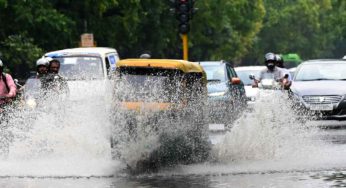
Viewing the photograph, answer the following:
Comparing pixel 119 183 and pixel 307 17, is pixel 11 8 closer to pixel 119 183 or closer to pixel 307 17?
pixel 119 183

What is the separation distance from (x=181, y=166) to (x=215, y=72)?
1214 centimetres

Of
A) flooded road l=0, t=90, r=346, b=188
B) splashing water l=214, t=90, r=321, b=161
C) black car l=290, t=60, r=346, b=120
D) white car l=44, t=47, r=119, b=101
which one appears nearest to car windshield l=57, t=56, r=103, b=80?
white car l=44, t=47, r=119, b=101

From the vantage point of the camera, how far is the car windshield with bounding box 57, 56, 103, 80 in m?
23.3

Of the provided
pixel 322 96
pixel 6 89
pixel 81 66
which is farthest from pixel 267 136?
pixel 81 66

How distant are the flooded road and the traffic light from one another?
10143mm

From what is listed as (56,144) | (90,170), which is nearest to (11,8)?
(56,144)

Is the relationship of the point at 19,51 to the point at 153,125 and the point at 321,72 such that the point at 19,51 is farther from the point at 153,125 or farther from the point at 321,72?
the point at 153,125

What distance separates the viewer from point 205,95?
14.8m

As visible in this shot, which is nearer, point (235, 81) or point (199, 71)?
point (199, 71)

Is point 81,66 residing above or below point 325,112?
above

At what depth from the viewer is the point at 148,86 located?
1388 centimetres

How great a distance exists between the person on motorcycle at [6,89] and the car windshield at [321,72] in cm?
966

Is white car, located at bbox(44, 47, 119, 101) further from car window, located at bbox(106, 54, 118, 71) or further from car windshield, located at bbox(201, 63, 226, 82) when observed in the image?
car windshield, located at bbox(201, 63, 226, 82)

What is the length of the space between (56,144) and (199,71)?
2615 millimetres
